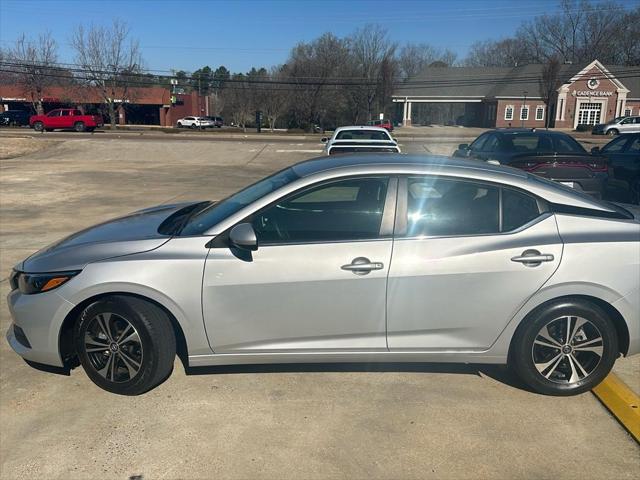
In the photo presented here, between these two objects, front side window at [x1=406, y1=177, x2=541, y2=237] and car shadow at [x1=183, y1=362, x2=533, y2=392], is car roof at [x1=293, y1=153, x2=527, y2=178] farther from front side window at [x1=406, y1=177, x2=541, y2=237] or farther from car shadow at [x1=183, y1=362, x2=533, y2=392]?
car shadow at [x1=183, y1=362, x2=533, y2=392]

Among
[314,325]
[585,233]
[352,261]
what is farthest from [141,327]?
[585,233]

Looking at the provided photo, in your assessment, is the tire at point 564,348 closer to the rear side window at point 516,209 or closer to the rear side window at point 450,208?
the rear side window at point 516,209

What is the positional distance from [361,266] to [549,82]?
63.0 m

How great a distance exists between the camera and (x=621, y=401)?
11.9 feet

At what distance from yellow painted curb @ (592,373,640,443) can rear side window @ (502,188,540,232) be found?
133cm

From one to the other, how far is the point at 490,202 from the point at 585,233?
64 cm

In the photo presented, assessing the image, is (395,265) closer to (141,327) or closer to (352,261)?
(352,261)

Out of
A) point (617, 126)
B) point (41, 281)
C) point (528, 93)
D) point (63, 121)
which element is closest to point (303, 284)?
point (41, 281)

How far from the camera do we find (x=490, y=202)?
143 inches

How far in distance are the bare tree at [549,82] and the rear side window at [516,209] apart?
59.7 m

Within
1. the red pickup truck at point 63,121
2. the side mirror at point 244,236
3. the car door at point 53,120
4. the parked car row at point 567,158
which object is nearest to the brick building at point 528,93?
the red pickup truck at point 63,121

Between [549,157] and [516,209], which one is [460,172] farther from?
[549,157]

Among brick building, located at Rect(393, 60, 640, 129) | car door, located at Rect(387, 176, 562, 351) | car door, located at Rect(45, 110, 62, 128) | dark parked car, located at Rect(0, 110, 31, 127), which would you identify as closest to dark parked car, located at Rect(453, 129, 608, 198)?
car door, located at Rect(387, 176, 562, 351)

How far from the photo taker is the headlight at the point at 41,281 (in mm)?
3543
